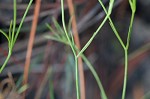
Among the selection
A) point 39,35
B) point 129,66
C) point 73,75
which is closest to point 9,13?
point 39,35

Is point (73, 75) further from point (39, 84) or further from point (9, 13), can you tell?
point (9, 13)

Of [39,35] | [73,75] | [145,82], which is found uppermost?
[39,35]

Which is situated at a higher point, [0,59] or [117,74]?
[0,59]

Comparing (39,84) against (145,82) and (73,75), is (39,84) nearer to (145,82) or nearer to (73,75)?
(73,75)

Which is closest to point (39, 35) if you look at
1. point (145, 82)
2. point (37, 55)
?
point (37, 55)

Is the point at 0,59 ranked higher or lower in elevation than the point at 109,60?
higher

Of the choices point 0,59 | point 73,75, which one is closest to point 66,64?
point 73,75
